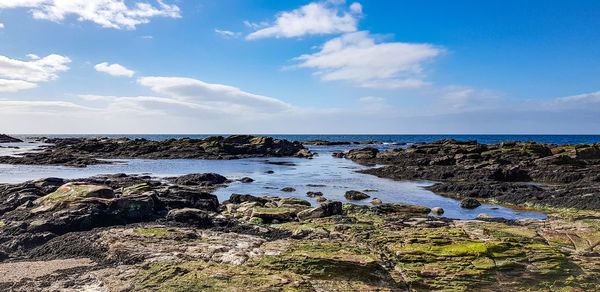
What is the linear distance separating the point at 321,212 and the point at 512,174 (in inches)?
974

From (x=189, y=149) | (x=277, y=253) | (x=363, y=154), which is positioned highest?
(x=277, y=253)

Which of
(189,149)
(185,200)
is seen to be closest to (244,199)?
(185,200)

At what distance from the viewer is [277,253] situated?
8156 mm

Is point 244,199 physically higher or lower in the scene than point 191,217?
lower

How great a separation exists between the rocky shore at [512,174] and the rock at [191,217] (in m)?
17.4

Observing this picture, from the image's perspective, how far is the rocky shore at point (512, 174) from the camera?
1958 centimetres

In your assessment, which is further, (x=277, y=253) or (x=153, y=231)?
(x=153, y=231)

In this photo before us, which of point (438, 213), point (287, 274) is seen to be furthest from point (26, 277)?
point (438, 213)

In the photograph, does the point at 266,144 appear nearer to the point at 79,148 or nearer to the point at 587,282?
the point at 79,148

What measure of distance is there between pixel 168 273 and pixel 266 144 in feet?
228

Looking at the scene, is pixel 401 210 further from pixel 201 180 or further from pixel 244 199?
pixel 201 180

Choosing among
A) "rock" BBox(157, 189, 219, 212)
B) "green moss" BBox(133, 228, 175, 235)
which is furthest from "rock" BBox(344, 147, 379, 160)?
"green moss" BBox(133, 228, 175, 235)

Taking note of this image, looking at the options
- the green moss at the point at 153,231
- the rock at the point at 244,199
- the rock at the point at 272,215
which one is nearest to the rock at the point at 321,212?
the rock at the point at 272,215

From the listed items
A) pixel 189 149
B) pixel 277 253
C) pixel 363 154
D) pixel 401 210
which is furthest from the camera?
pixel 189 149
